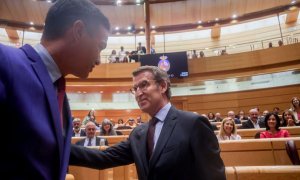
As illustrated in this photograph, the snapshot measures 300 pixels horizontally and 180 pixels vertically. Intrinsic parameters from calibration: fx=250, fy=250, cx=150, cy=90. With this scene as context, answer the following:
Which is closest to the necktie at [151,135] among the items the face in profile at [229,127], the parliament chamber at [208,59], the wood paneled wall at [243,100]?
the face in profile at [229,127]

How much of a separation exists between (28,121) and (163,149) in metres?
0.83

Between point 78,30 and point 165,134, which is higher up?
point 78,30

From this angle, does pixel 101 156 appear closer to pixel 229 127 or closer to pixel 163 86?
pixel 163 86

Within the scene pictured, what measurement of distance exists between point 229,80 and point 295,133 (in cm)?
747

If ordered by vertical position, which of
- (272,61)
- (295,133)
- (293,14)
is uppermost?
(293,14)

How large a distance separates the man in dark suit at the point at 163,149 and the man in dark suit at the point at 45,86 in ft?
1.86

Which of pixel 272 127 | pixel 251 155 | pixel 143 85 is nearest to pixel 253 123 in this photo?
pixel 272 127

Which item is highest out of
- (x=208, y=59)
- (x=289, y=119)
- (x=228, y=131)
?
(x=208, y=59)

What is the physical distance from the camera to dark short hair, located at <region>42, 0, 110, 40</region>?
82 cm

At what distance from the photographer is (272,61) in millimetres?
10578

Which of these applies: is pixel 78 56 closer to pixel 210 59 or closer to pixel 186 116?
pixel 186 116

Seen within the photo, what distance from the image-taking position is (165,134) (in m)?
1.39

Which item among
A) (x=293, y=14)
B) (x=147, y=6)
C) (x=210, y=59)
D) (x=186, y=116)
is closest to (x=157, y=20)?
(x=147, y=6)

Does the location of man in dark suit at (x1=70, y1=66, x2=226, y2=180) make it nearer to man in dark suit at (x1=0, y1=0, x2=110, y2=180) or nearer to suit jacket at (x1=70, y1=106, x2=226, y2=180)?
suit jacket at (x1=70, y1=106, x2=226, y2=180)
